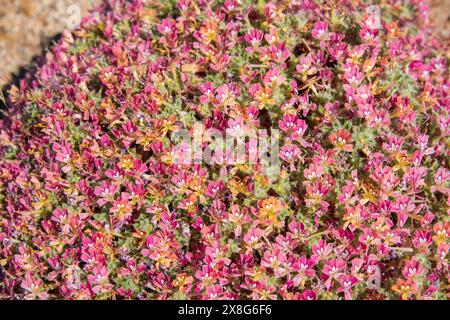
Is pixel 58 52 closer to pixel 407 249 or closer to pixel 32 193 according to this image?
pixel 32 193

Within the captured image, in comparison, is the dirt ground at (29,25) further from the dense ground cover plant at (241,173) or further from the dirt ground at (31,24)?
the dense ground cover plant at (241,173)

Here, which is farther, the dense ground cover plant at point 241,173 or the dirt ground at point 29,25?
the dirt ground at point 29,25

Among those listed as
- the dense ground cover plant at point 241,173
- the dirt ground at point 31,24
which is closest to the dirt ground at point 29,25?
the dirt ground at point 31,24

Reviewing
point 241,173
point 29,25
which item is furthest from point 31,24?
point 241,173

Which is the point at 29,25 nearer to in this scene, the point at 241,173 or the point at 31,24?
the point at 31,24

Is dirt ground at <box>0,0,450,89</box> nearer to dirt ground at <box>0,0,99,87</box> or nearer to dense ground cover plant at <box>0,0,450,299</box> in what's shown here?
dirt ground at <box>0,0,99,87</box>

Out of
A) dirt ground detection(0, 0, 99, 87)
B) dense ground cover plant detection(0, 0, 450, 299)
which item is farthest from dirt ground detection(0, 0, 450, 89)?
dense ground cover plant detection(0, 0, 450, 299)

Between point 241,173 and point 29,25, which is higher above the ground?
point 29,25
